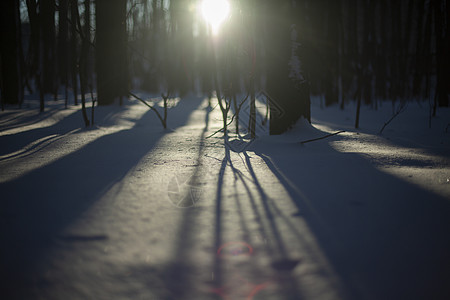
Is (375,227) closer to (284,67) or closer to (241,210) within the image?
(241,210)

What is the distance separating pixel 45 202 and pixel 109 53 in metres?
6.75

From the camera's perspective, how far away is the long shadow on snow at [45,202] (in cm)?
106

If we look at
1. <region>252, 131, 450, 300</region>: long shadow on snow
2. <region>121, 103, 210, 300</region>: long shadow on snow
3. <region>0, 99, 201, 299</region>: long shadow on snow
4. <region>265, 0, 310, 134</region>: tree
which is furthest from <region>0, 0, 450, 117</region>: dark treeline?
<region>121, 103, 210, 300</region>: long shadow on snow

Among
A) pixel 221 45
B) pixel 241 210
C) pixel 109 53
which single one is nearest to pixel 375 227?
pixel 241 210

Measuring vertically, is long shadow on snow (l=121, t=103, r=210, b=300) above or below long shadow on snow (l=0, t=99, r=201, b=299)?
below

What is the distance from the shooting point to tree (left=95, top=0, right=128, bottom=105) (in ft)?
23.6

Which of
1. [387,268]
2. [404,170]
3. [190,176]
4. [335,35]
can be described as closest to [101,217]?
[190,176]

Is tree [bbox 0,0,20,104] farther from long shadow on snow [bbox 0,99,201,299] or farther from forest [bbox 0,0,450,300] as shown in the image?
long shadow on snow [bbox 0,99,201,299]

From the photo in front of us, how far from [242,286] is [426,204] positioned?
1.14m

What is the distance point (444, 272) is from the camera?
1.04 meters

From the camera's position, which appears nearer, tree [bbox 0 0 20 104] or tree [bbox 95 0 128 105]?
tree [bbox 95 0 128 105]

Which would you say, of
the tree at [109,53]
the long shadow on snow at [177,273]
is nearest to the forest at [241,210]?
the long shadow on snow at [177,273]

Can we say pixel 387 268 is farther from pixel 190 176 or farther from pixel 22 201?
pixel 22 201

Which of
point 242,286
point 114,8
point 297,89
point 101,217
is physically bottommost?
point 242,286
